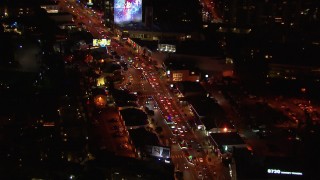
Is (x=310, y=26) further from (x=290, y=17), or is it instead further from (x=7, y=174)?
(x=7, y=174)

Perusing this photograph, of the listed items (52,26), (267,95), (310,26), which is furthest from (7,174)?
(310,26)

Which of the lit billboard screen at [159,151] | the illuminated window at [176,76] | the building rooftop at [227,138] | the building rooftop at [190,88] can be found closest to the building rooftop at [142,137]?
the lit billboard screen at [159,151]

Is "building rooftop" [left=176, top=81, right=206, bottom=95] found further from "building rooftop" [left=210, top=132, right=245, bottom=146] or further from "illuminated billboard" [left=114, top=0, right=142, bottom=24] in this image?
"illuminated billboard" [left=114, top=0, right=142, bottom=24]

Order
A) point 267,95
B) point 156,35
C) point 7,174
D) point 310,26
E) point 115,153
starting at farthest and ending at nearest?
point 310,26 < point 156,35 < point 267,95 < point 115,153 < point 7,174

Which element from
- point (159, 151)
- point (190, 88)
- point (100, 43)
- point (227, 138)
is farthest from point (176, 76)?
point (159, 151)

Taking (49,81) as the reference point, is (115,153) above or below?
below

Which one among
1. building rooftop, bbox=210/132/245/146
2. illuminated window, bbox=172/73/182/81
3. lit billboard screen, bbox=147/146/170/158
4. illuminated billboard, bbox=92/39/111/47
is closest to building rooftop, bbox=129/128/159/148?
lit billboard screen, bbox=147/146/170/158
